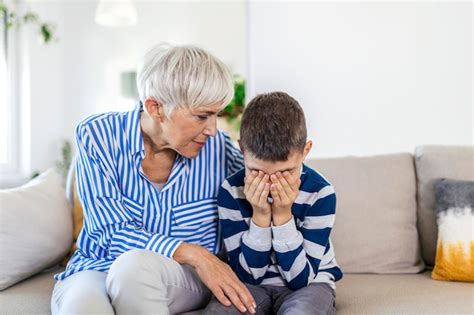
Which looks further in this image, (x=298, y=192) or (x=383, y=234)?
(x=383, y=234)

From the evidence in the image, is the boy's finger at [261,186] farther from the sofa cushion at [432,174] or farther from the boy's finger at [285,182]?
the sofa cushion at [432,174]

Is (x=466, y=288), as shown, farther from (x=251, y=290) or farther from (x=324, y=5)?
(x=324, y=5)

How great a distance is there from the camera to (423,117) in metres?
2.29

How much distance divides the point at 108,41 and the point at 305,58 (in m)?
1.32

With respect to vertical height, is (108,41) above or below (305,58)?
above

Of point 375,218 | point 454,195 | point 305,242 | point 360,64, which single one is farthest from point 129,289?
point 360,64

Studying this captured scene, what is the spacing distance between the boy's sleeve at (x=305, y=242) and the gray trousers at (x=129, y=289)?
10.1 inches

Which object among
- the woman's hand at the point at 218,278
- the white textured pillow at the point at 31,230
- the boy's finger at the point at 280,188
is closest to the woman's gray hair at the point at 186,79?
the boy's finger at the point at 280,188

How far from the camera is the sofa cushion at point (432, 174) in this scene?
1.77 m

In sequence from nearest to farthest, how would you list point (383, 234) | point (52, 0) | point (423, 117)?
point (383, 234) → point (423, 117) → point (52, 0)

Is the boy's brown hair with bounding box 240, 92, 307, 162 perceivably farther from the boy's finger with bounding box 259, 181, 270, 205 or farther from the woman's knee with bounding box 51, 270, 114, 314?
the woman's knee with bounding box 51, 270, 114, 314

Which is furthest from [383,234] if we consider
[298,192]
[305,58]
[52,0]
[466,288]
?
[52,0]

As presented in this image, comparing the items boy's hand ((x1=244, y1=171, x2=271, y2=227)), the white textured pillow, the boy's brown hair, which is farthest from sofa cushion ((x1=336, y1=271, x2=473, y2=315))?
the white textured pillow

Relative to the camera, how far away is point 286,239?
131 centimetres
